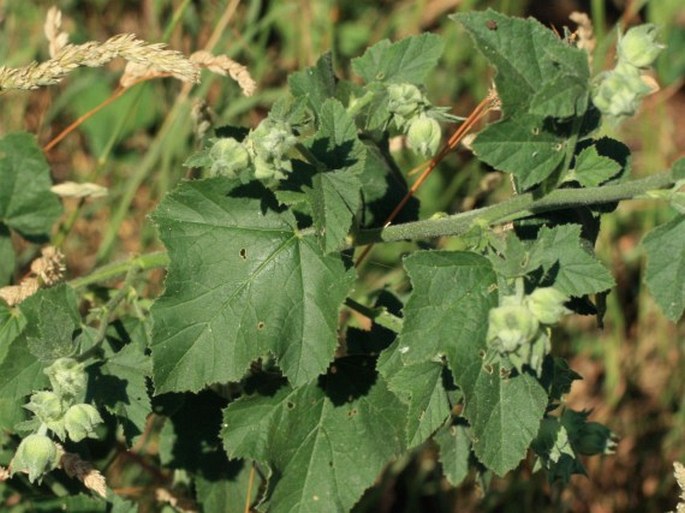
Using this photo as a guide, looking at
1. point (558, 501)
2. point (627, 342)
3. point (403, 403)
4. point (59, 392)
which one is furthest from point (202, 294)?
point (627, 342)

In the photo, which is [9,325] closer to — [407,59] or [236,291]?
[236,291]

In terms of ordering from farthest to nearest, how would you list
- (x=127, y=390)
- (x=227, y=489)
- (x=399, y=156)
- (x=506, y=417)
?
(x=399, y=156) < (x=227, y=489) < (x=127, y=390) < (x=506, y=417)

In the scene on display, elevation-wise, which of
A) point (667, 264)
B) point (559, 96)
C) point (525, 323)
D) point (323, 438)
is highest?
point (559, 96)

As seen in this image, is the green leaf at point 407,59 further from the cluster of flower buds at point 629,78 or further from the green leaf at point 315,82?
the cluster of flower buds at point 629,78

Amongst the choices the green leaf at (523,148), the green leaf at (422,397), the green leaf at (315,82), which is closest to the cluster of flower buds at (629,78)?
the green leaf at (523,148)

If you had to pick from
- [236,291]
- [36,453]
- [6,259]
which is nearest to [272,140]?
[236,291]

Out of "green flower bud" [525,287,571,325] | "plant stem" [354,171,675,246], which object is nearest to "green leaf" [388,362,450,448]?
"plant stem" [354,171,675,246]

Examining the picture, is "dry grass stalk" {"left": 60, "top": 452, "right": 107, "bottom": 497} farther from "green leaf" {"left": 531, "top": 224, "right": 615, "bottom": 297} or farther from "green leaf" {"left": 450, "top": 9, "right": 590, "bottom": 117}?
"green leaf" {"left": 450, "top": 9, "right": 590, "bottom": 117}
